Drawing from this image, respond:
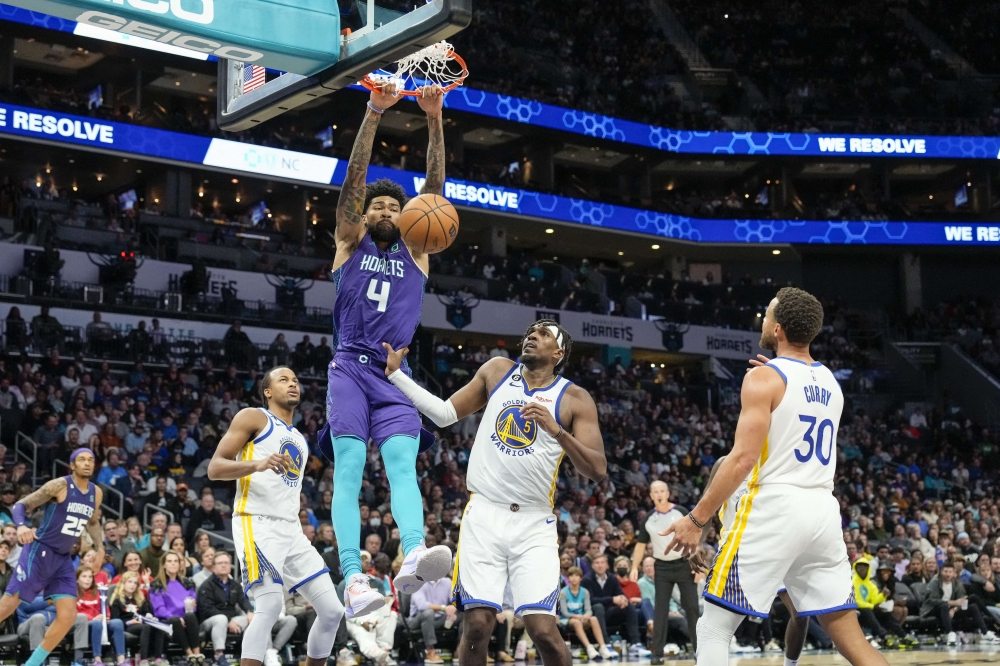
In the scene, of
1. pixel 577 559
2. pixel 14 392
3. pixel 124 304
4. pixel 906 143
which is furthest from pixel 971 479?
pixel 14 392

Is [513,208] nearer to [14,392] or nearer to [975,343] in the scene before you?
[975,343]

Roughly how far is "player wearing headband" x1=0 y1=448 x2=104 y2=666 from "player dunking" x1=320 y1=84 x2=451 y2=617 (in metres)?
4.62

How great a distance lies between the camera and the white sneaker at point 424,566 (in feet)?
20.9

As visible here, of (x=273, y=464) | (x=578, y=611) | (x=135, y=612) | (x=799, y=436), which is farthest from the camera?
(x=578, y=611)

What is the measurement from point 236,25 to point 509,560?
357 centimetres

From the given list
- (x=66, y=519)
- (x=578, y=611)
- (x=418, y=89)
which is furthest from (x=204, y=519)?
(x=418, y=89)

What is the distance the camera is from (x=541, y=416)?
647 cm

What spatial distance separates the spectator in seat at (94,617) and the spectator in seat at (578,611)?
16.9 ft

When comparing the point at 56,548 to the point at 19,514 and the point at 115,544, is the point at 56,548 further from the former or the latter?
the point at 115,544

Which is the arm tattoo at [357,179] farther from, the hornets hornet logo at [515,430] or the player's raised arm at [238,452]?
the player's raised arm at [238,452]

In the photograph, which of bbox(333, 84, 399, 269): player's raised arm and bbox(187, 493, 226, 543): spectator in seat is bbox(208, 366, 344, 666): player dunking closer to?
bbox(333, 84, 399, 269): player's raised arm

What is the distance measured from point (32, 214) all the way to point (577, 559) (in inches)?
702

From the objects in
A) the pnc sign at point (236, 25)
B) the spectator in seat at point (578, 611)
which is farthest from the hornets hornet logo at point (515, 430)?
the spectator in seat at point (578, 611)

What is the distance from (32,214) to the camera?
27.4 meters
